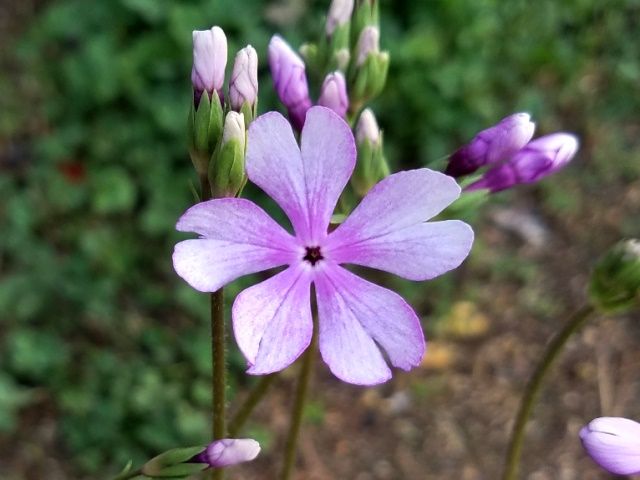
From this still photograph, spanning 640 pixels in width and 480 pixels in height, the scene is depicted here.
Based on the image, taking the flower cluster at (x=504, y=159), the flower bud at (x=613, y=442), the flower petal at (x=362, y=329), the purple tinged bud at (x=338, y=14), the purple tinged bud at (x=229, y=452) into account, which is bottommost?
the flower bud at (x=613, y=442)

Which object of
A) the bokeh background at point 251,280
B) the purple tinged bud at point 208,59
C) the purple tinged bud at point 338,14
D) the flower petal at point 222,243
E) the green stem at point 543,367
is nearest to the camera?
the flower petal at point 222,243

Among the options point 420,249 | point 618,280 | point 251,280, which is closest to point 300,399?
point 420,249

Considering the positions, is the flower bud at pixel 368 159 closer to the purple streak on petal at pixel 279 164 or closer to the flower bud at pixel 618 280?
the purple streak on petal at pixel 279 164

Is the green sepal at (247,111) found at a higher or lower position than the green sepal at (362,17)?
lower

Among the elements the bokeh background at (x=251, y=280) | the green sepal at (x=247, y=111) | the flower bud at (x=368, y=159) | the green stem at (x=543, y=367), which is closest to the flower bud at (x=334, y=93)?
the flower bud at (x=368, y=159)

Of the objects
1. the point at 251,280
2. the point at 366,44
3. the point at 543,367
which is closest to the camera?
the point at 543,367

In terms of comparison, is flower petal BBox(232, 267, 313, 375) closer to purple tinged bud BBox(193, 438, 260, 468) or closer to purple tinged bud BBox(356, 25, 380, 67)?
purple tinged bud BBox(193, 438, 260, 468)

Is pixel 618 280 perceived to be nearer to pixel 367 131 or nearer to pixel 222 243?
pixel 367 131
